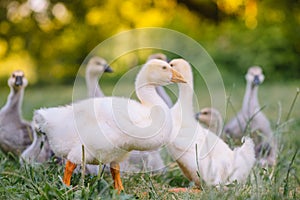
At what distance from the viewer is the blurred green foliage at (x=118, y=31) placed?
14047mm

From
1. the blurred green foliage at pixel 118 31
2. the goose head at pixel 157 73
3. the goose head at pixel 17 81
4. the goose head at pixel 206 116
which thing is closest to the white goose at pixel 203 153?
the goose head at pixel 157 73

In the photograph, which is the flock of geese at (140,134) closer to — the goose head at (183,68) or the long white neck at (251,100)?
the goose head at (183,68)

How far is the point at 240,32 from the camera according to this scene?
1503cm

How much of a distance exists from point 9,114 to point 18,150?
2.39 feet

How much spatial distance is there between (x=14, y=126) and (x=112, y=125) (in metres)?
2.01

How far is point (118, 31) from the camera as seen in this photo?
15742 millimetres

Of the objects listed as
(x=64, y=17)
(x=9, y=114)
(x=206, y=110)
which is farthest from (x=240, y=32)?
(x=9, y=114)

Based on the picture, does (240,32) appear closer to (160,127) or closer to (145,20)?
(145,20)

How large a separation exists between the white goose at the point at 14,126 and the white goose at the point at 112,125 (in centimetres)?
116

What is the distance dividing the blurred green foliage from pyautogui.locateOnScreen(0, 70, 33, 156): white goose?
30.2 ft

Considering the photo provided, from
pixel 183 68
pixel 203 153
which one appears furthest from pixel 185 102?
pixel 203 153

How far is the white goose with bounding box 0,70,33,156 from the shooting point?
462 cm

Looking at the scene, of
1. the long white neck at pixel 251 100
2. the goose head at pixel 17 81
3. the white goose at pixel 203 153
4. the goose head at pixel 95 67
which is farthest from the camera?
the goose head at pixel 95 67

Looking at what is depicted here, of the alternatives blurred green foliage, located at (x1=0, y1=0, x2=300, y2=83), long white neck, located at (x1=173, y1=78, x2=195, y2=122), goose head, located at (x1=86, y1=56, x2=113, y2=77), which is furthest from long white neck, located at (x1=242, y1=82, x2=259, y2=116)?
blurred green foliage, located at (x1=0, y1=0, x2=300, y2=83)
